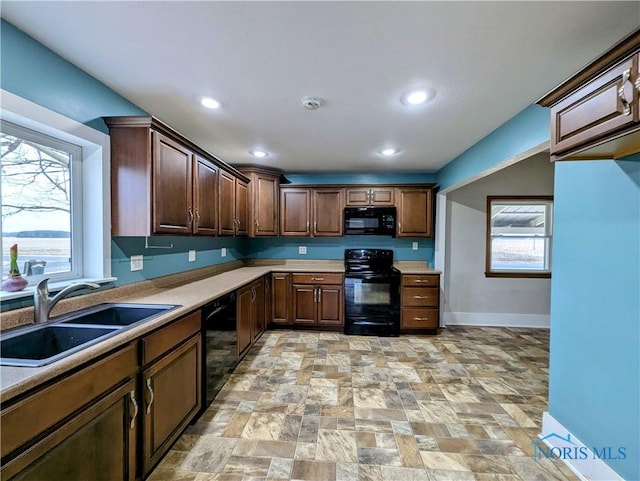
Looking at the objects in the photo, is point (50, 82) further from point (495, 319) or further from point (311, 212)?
point (495, 319)

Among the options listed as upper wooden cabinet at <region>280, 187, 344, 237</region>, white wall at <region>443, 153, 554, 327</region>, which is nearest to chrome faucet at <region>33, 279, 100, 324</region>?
upper wooden cabinet at <region>280, 187, 344, 237</region>

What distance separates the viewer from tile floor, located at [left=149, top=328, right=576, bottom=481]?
5.41 ft

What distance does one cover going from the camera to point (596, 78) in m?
1.20

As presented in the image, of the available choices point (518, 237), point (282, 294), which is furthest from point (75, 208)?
point (518, 237)

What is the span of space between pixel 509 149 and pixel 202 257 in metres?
3.28

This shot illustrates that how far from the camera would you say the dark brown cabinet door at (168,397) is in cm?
148

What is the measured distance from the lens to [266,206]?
4.16 meters

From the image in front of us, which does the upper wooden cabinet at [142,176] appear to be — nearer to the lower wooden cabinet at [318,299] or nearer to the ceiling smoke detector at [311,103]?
the ceiling smoke detector at [311,103]

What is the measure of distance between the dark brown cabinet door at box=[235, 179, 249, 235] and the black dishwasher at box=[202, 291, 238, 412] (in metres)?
1.24

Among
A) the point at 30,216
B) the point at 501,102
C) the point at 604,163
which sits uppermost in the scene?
the point at 501,102

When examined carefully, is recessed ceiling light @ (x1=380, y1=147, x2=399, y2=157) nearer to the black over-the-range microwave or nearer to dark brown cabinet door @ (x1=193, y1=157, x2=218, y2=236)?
the black over-the-range microwave

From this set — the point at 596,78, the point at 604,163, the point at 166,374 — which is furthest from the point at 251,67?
the point at 604,163

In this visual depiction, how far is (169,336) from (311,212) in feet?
9.52

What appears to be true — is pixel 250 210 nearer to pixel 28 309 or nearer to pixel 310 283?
pixel 310 283
